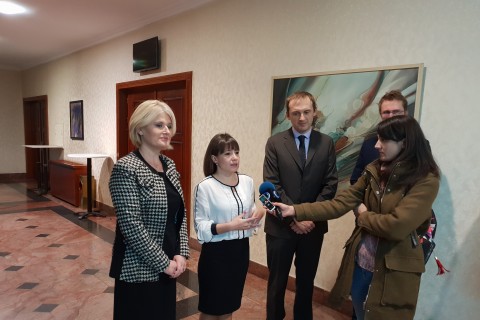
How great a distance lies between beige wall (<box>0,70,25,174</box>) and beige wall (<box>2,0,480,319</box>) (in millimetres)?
5766

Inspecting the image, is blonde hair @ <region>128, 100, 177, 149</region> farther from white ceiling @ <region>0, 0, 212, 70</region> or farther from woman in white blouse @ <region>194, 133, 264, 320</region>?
white ceiling @ <region>0, 0, 212, 70</region>

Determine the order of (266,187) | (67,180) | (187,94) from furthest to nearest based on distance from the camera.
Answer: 1. (67,180)
2. (187,94)
3. (266,187)

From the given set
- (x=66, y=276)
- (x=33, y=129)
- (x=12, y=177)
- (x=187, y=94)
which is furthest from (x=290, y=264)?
(x=12, y=177)

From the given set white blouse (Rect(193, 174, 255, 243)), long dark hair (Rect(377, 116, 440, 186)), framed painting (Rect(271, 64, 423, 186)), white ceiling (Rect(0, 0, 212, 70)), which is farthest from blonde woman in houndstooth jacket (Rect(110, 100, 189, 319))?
white ceiling (Rect(0, 0, 212, 70))

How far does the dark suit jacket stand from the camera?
2.05 metres

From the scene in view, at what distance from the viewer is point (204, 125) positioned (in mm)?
3850

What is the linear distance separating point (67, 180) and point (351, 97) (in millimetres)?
5562

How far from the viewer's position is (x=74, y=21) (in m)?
4.66

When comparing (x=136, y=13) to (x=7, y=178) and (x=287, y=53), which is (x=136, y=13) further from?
(x=7, y=178)

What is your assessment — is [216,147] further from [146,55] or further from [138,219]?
[146,55]

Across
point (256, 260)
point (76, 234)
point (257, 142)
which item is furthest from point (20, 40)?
point (256, 260)

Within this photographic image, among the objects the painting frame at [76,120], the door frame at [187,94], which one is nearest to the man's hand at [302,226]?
the door frame at [187,94]

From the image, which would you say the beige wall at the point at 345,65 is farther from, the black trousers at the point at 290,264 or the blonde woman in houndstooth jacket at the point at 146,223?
the blonde woman in houndstooth jacket at the point at 146,223

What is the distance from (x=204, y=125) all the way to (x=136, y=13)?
178cm
